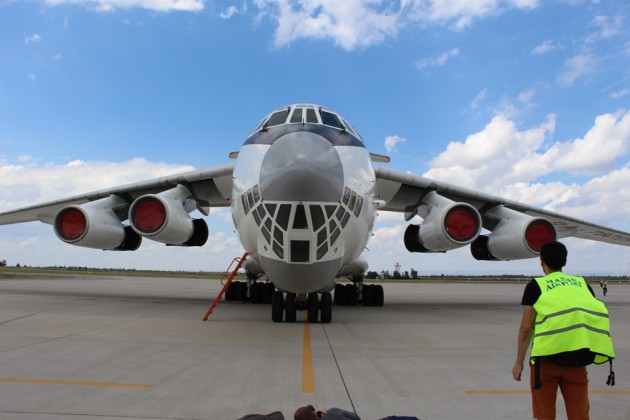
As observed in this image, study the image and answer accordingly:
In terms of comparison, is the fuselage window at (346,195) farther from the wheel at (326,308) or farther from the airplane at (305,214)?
the wheel at (326,308)

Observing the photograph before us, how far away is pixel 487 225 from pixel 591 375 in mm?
8574

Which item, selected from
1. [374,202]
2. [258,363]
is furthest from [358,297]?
[258,363]

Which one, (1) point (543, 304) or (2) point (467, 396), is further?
(2) point (467, 396)

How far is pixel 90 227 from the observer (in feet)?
35.4

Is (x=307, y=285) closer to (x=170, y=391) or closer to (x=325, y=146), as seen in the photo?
(x=325, y=146)

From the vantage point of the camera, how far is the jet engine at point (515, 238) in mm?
10852

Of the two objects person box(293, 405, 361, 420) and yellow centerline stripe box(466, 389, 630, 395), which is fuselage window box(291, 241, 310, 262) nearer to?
yellow centerline stripe box(466, 389, 630, 395)

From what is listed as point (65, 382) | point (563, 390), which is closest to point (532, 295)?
point (563, 390)

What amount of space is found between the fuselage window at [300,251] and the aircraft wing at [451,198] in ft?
15.4

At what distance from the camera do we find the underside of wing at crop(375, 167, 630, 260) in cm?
1020

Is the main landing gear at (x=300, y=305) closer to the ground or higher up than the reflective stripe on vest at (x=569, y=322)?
closer to the ground

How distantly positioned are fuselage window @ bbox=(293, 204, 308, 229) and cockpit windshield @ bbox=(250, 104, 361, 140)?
1716 mm

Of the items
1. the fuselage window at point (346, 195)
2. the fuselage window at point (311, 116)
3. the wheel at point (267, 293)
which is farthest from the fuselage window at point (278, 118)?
the wheel at point (267, 293)

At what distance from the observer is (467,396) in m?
3.89
